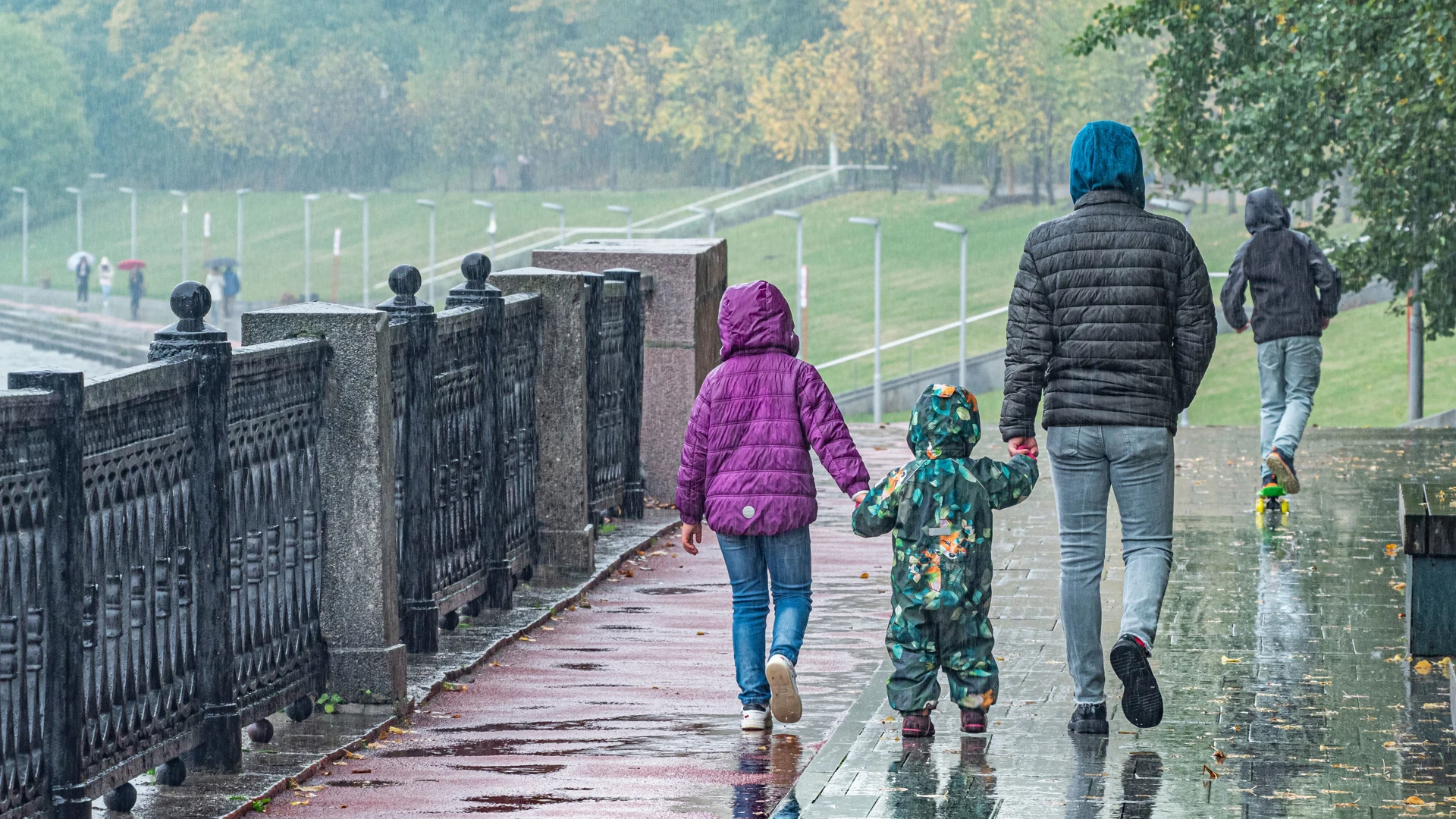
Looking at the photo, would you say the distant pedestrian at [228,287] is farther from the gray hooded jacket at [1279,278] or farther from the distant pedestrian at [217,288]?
the gray hooded jacket at [1279,278]

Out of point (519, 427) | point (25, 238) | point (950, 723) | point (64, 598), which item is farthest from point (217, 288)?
point (64, 598)

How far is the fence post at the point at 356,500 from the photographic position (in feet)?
23.1

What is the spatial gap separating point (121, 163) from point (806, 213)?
48129mm

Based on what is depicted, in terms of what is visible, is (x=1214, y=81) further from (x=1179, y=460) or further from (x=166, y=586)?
(x=166, y=586)

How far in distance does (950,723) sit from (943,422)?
39.4 inches

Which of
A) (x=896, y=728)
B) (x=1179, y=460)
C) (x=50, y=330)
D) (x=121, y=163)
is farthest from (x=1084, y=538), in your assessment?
(x=121, y=163)

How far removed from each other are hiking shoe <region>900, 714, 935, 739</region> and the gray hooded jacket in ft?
20.3

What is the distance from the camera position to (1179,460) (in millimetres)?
Answer: 15969

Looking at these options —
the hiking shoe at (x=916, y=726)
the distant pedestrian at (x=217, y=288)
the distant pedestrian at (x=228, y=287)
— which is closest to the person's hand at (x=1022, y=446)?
the hiking shoe at (x=916, y=726)

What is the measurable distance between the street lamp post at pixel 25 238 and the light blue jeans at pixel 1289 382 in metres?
94.0

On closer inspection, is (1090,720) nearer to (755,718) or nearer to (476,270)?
(755,718)

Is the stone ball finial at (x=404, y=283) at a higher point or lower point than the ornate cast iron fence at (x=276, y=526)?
higher

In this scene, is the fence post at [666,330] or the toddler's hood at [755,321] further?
the fence post at [666,330]

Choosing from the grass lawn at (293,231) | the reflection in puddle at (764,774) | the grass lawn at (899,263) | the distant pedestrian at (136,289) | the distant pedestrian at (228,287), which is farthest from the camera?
the grass lawn at (293,231)
